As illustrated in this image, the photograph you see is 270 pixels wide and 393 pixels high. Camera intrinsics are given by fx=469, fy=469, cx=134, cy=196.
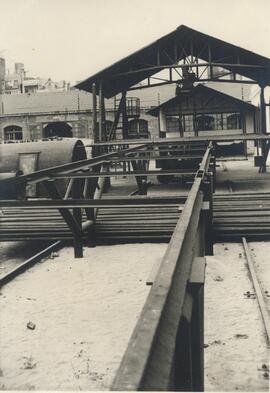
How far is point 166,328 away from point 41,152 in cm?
1078

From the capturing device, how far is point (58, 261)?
23.1 feet

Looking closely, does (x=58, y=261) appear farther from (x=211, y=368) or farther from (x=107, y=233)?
(x=211, y=368)

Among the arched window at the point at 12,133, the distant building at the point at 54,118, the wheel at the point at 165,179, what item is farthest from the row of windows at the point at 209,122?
the arched window at the point at 12,133

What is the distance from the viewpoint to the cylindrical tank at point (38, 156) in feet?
37.9

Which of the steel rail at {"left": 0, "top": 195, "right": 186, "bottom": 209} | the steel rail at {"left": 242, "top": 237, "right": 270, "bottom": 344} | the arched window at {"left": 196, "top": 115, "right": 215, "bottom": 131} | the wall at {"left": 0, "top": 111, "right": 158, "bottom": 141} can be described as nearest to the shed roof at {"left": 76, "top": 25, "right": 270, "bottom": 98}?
the steel rail at {"left": 242, "top": 237, "right": 270, "bottom": 344}

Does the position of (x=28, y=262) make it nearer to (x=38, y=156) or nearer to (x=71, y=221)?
(x=71, y=221)

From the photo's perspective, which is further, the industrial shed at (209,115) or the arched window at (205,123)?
the arched window at (205,123)

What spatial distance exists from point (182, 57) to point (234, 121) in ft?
46.0

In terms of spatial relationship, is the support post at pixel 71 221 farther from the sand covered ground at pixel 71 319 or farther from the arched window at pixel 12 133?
the arched window at pixel 12 133

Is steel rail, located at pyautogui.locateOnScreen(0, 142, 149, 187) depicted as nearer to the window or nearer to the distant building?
the window

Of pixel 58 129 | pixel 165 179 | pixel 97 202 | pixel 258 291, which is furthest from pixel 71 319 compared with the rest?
pixel 58 129

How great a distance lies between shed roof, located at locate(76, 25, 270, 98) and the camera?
597 inches

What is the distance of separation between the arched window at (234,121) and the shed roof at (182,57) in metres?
11.7

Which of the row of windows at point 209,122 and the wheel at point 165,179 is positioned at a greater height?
the row of windows at point 209,122
